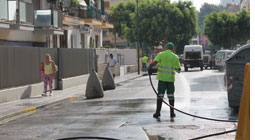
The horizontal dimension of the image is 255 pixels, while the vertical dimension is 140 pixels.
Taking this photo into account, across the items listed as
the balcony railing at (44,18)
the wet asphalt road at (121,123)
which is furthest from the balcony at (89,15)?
the wet asphalt road at (121,123)

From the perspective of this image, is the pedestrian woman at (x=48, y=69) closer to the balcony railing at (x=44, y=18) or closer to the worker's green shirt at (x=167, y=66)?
the balcony railing at (x=44, y=18)

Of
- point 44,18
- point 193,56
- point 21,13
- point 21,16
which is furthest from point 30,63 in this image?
point 193,56

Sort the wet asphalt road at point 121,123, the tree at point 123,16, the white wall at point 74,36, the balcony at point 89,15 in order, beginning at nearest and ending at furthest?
the wet asphalt road at point 121,123
the white wall at point 74,36
the balcony at point 89,15
the tree at point 123,16

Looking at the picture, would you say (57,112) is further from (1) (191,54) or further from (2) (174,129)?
(1) (191,54)

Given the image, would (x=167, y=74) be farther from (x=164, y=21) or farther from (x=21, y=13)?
(x=164, y=21)

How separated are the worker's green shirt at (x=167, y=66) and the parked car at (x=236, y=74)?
146cm

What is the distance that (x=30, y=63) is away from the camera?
2245 cm

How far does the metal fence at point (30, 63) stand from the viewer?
1958 centimetres

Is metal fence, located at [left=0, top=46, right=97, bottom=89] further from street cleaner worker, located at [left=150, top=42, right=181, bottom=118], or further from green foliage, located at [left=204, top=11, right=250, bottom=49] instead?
green foliage, located at [left=204, top=11, right=250, bottom=49]

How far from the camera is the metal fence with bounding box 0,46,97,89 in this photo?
19.6 metres

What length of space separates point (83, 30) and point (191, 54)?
14651mm

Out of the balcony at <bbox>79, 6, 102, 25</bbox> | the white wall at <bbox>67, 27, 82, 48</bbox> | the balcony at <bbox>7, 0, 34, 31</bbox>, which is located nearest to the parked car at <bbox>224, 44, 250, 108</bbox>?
the balcony at <bbox>7, 0, 34, 31</bbox>

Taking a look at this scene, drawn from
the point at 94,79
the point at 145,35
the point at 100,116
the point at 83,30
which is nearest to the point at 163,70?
the point at 100,116
